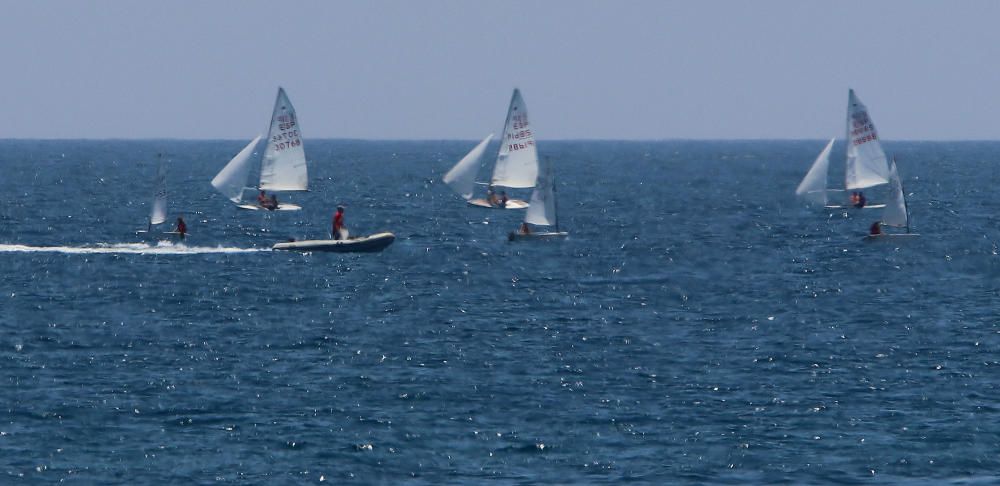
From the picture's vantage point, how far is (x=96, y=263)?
80000 mm

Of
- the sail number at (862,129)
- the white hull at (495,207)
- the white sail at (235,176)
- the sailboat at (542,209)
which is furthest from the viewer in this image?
the sail number at (862,129)

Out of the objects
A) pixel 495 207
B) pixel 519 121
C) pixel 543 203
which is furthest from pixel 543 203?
pixel 519 121

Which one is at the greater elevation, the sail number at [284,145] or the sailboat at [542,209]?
the sail number at [284,145]

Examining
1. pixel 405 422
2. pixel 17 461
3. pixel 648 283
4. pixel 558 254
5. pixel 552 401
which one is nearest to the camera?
pixel 17 461

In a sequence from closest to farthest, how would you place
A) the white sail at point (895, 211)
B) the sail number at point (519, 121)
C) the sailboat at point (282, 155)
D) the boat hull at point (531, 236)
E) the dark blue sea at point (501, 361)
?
the dark blue sea at point (501, 361) < the boat hull at point (531, 236) < the white sail at point (895, 211) < the sailboat at point (282, 155) < the sail number at point (519, 121)

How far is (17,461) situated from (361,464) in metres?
8.52

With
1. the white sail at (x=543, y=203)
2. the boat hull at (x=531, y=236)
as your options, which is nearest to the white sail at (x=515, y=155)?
the boat hull at (x=531, y=236)

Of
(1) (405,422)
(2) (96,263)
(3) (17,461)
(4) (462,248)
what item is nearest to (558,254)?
(4) (462,248)

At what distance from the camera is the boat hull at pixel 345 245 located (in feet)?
273

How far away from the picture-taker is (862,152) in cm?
10831

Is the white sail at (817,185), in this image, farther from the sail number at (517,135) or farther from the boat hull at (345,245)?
the boat hull at (345,245)

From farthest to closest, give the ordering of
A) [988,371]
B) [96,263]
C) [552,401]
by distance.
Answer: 1. [96,263]
2. [988,371]
3. [552,401]

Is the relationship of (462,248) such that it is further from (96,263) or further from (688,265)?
(96,263)

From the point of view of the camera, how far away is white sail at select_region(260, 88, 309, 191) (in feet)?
307
